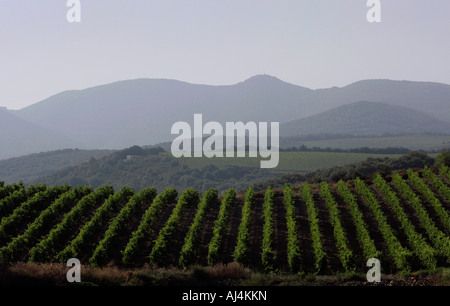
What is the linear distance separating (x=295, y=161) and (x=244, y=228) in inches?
3020

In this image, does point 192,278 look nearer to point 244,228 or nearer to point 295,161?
point 244,228

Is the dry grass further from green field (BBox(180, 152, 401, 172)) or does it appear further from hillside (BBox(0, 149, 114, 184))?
hillside (BBox(0, 149, 114, 184))

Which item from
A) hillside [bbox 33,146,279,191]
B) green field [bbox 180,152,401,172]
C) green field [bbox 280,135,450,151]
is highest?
green field [bbox 280,135,450,151]

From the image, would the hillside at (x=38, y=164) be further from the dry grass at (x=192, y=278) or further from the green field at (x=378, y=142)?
the dry grass at (x=192, y=278)

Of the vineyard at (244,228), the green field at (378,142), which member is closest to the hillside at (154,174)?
the vineyard at (244,228)

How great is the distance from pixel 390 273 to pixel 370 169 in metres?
49.5

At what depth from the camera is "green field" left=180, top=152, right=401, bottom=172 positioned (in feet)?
298

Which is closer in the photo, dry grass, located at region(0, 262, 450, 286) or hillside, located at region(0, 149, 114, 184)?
dry grass, located at region(0, 262, 450, 286)

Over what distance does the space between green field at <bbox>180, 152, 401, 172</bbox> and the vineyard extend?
62187 mm

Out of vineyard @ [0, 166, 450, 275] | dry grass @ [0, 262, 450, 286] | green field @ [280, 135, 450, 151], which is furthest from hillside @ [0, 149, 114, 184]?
dry grass @ [0, 262, 450, 286]

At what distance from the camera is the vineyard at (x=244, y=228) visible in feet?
55.1

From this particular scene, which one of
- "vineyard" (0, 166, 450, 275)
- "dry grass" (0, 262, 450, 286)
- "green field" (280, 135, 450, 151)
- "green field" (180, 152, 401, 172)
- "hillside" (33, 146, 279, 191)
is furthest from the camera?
"green field" (280, 135, 450, 151)
